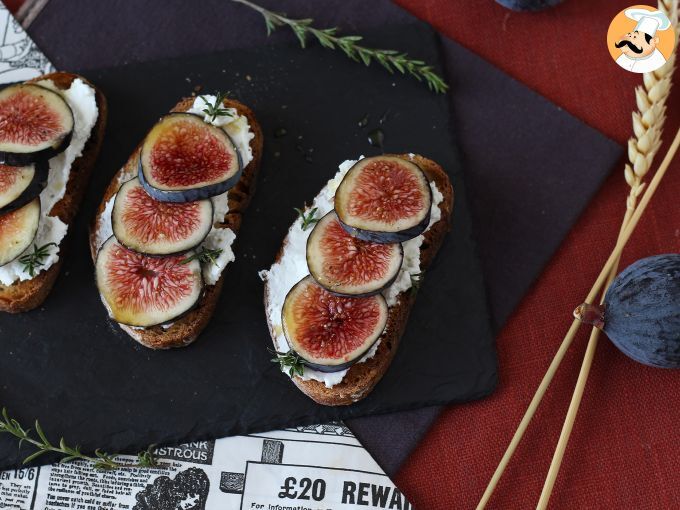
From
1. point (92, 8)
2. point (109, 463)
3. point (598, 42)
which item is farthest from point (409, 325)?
point (92, 8)

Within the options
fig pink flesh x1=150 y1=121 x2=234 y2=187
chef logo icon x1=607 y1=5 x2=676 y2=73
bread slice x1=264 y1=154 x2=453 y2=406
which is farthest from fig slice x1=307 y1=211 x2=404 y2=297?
chef logo icon x1=607 y1=5 x2=676 y2=73

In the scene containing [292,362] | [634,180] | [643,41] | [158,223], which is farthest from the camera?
[643,41]

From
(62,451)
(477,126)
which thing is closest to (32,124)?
(62,451)

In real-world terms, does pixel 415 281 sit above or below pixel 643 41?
below

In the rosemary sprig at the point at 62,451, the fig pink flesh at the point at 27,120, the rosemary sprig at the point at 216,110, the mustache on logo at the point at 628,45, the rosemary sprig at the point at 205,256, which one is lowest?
the rosemary sprig at the point at 62,451

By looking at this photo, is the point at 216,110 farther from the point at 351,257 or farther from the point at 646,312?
the point at 646,312

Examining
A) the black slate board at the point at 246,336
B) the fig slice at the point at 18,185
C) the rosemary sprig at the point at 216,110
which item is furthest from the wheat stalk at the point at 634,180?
the fig slice at the point at 18,185

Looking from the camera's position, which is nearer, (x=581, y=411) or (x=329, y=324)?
(x=329, y=324)

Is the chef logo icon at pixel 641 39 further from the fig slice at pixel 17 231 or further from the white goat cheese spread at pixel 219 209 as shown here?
the fig slice at pixel 17 231
